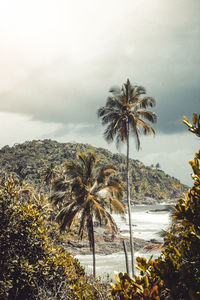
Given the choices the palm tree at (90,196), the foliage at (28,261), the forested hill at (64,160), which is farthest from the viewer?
the forested hill at (64,160)

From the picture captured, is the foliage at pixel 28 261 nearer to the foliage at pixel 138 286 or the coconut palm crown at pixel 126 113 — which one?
the foliage at pixel 138 286

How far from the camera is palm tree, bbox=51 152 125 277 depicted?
36.8 ft

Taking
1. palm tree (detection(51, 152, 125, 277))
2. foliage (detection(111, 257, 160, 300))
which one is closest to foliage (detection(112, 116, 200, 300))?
foliage (detection(111, 257, 160, 300))

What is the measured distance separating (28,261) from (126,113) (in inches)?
419

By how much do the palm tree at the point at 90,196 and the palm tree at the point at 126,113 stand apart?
90.5 inches

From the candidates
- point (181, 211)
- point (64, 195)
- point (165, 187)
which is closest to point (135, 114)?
point (64, 195)

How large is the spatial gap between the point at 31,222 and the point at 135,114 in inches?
406

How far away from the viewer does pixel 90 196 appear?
37.3 ft

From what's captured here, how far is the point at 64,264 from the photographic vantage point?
5.56m

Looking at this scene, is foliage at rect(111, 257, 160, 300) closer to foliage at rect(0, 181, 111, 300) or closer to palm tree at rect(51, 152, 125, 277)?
foliage at rect(0, 181, 111, 300)

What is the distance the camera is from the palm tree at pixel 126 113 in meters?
13.8

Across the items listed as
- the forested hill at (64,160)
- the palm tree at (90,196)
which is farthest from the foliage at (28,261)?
the forested hill at (64,160)

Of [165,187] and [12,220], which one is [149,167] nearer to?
[165,187]

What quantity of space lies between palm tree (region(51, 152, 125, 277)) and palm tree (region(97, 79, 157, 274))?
230 centimetres
